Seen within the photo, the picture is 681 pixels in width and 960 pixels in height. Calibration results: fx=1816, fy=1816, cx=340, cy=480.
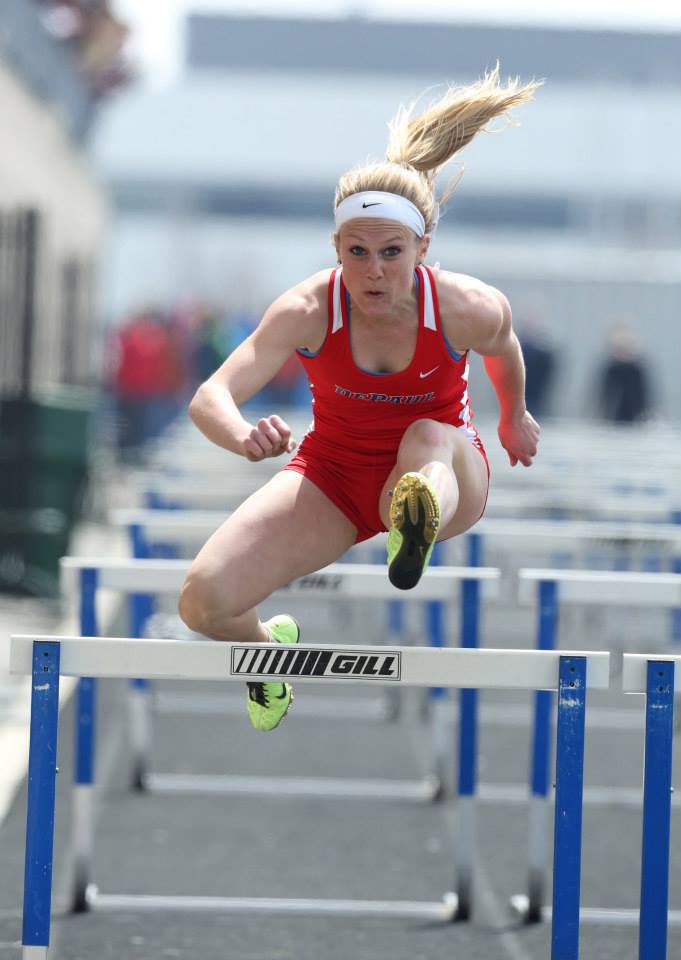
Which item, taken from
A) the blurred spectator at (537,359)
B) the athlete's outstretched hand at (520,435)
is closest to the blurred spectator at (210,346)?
the blurred spectator at (537,359)

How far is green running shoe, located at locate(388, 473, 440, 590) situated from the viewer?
4184mm

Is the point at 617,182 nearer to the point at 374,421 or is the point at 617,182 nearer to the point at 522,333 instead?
the point at 522,333

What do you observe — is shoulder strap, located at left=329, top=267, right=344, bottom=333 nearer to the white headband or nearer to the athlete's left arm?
the white headband

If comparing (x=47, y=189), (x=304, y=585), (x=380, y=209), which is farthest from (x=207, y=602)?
(x=47, y=189)

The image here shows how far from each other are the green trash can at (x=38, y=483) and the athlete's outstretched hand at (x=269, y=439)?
8141mm

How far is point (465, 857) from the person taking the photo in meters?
5.65

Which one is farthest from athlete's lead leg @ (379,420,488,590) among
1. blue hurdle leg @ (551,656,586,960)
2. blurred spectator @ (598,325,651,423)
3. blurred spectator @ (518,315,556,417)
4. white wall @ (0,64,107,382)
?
blurred spectator @ (518,315,556,417)

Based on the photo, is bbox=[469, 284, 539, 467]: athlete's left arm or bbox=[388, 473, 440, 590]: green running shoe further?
bbox=[469, 284, 539, 467]: athlete's left arm

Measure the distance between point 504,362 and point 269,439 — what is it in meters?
0.89

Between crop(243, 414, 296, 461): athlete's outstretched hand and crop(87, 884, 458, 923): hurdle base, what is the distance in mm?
2043

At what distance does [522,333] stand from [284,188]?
40.2 m

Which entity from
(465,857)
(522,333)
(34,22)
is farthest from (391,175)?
(522,333)

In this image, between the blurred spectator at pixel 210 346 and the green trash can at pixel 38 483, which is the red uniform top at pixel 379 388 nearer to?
the green trash can at pixel 38 483

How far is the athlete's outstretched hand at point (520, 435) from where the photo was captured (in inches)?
192
